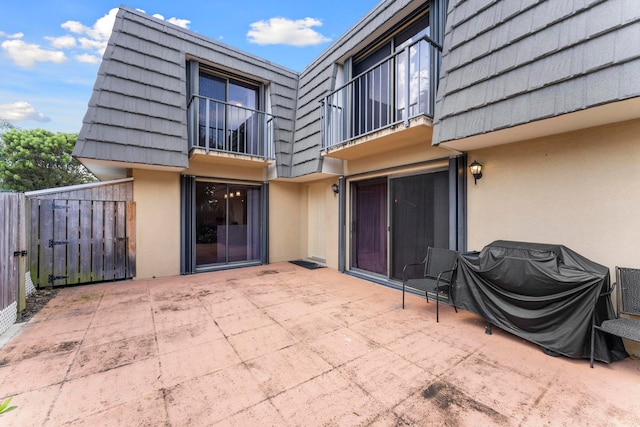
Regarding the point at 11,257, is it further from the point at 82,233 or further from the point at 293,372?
the point at 293,372

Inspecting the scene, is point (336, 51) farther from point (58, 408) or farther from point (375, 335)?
point (58, 408)

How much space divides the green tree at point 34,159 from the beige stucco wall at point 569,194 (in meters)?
15.7

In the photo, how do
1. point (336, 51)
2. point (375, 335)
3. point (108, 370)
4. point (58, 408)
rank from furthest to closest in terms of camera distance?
point (336, 51) → point (375, 335) → point (108, 370) → point (58, 408)

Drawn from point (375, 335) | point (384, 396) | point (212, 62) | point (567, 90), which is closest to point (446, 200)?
point (567, 90)

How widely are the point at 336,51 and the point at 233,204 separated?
4.61 m

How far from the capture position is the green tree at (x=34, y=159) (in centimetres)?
1191

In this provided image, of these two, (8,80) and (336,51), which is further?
(8,80)

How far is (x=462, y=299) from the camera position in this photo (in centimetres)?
331

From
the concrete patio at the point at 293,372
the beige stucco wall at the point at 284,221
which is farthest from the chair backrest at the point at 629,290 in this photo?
the beige stucco wall at the point at 284,221

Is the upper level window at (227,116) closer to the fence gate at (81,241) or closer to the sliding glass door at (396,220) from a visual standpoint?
the fence gate at (81,241)

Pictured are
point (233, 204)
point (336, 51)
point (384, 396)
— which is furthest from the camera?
point (233, 204)

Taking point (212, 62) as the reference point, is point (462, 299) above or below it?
below

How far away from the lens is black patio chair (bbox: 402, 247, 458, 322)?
11.3 ft

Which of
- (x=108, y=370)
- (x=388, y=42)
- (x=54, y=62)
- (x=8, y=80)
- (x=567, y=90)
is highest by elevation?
(x=54, y=62)
